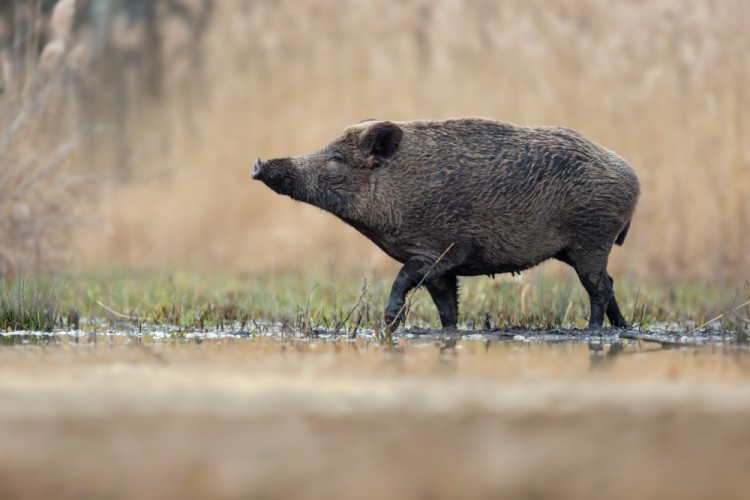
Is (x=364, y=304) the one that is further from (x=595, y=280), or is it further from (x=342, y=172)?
(x=595, y=280)

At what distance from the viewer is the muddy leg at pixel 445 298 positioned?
6207 millimetres

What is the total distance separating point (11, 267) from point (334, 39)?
3935 millimetres

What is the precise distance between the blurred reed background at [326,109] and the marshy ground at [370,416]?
329 cm

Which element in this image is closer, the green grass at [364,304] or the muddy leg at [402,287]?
the muddy leg at [402,287]

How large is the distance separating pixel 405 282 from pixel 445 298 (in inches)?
13.0

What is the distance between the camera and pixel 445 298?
626cm

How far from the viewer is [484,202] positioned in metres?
6.19

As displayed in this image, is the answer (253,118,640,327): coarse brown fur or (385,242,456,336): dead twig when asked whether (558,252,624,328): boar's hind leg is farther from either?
(385,242,456,336): dead twig

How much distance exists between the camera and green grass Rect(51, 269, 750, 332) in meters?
6.16

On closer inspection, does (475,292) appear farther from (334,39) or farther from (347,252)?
(334,39)

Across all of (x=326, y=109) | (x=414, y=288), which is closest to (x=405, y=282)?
(x=414, y=288)

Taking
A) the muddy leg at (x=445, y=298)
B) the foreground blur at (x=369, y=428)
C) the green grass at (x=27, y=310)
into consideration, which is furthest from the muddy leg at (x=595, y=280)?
the green grass at (x=27, y=310)

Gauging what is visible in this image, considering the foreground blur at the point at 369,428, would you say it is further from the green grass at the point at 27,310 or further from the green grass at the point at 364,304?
the green grass at the point at 364,304

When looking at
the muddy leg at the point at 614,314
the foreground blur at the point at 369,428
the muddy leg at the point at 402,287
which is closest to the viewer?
the foreground blur at the point at 369,428
